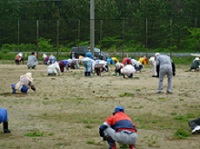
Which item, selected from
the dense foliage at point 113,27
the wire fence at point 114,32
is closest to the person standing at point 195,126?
the dense foliage at point 113,27

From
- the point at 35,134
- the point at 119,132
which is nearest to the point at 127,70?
the point at 35,134

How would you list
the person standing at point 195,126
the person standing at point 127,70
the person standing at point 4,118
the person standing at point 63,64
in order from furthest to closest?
1. the person standing at point 63,64
2. the person standing at point 127,70
3. the person standing at point 195,126
4. the person standing at point 4,118

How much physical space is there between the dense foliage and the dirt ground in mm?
26794

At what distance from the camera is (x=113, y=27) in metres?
59.5

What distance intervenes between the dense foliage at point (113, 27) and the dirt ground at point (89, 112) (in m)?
26.8

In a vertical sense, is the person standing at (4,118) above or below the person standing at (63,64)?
above

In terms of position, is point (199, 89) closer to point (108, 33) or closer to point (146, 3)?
point (108, 33)

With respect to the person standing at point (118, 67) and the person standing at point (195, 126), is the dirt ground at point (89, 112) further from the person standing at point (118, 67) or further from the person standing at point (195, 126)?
the person standing at point (118, 67)

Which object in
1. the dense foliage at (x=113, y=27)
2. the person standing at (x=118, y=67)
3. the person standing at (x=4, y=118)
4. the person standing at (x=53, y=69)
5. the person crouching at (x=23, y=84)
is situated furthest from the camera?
the dense foliage at (x=113, y=27)

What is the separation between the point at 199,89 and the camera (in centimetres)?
2559

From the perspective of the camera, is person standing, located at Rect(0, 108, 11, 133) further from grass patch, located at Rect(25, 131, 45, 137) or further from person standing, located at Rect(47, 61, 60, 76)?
person standing, located at Rect(47, 61, 60, 76)

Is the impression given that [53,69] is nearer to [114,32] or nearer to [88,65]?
[88,65]

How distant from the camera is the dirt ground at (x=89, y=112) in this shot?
1227cm

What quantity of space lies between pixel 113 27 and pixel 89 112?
42.7 m
